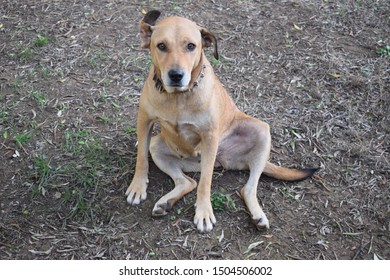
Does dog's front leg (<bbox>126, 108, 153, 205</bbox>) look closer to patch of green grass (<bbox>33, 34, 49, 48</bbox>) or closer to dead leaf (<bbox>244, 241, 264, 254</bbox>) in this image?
dead leaf (<bbox>244, 241, 264, 254</bbox>)

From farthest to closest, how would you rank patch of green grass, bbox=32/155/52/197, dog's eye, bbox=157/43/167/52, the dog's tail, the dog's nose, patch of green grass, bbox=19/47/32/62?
patch of green grass, bbox=19/47/32/62, the dog's tail, patch of green grass, bbox=32/155/52/197, dog's eye, bbox=157/43/167/52, the dog's nose

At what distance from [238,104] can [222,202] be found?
62.4 inches

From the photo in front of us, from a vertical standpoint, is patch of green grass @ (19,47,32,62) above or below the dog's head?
below

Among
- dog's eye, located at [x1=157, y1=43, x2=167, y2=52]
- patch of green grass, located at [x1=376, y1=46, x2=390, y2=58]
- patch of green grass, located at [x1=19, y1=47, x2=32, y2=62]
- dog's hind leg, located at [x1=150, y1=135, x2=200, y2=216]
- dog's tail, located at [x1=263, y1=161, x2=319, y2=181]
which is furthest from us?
patch of green grass, located at [x1=376, y1=46, x2=390, y2=58]

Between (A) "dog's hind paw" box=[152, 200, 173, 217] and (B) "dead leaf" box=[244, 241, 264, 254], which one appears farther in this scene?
(A) "dog's hind paw" box=[152, 200, 173, 217]

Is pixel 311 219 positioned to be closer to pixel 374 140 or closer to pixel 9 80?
pixel 374 140

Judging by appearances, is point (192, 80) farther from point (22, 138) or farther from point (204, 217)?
point (22, 138)

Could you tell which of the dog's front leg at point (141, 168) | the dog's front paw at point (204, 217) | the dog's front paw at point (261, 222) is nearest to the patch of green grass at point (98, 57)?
the dog's front leg at point (141, 168)

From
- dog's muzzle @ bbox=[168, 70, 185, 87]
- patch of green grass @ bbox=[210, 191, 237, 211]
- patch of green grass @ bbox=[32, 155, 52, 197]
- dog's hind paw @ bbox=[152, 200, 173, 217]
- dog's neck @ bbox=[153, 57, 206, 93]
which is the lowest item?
patch of green grass @ bbox=[32, 155, 52, 197]

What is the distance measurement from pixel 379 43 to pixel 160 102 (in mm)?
3904

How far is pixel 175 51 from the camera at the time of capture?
3934 mm

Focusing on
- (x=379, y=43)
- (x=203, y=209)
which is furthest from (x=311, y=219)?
(x=379, y=43)

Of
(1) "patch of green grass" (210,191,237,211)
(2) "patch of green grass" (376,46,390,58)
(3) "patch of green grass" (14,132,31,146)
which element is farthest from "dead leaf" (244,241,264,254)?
(2) "patch of green grass" (376,46,390,58)

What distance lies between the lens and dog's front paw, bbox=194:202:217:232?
14.2 ft
